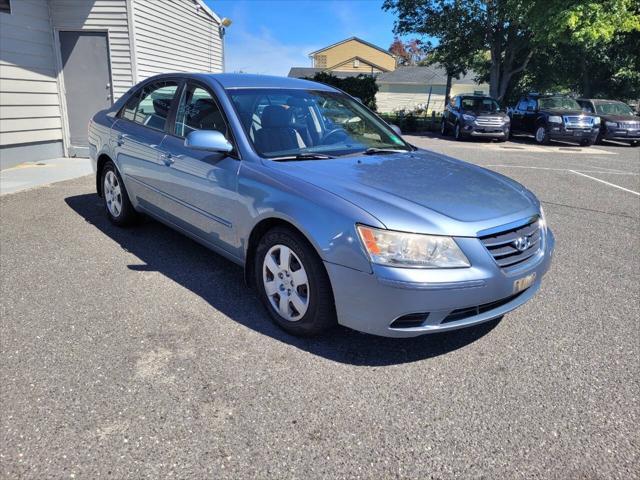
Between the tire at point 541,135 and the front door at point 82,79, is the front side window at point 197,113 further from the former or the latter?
the tire at point 541,135

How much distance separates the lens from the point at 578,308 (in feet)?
12.4

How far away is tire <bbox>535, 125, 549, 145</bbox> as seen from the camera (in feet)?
57.6

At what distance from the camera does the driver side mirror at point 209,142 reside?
3373 mm

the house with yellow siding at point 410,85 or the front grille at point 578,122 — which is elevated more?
the house with yellow siding at point 410,85

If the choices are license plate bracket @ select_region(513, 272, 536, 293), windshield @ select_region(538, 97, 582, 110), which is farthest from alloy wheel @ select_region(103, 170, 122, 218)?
windshield @ select_region(538, 97, 582, 110)

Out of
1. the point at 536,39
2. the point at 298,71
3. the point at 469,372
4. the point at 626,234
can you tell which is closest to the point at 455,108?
the point at 536,39

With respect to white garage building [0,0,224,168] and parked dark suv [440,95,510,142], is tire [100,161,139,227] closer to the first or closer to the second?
white garage building [0,0,224,168]

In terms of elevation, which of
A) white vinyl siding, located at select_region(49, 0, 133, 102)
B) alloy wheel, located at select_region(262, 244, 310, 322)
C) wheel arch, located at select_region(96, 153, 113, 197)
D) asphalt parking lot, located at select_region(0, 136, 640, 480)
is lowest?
asphalt parking lot, located at select_region(0, 136, 640, 480)

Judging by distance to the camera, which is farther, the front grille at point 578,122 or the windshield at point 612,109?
the windshield at point 612,109

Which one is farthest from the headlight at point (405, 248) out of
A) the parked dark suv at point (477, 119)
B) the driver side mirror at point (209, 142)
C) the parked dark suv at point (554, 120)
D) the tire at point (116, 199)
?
the parked dark suv at point (554, 120)

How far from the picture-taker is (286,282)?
3.16 metres

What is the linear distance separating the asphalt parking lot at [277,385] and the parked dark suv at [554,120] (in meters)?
14.1

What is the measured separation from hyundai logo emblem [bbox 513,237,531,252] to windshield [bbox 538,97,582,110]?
56.4 feet

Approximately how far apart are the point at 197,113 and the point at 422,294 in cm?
246
